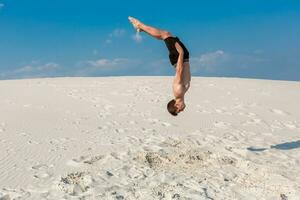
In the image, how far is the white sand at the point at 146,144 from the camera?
307 inches

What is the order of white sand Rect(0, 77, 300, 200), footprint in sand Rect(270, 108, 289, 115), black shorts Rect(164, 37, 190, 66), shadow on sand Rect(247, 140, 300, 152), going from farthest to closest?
1. footprint in sand Rect(270, 108, 289, 115)
2. shadow on sand Rect(247, 140, 300, 152)
3. black shorts Rect(164, 37, 190, 66)
4. white sand Rect(0, 77, 300, 200)

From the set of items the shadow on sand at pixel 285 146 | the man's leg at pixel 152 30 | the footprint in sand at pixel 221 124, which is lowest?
the shadow on sand at pixel 285 146

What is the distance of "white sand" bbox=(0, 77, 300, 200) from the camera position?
25.6 ft

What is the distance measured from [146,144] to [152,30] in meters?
3.21

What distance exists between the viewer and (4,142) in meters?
10.9

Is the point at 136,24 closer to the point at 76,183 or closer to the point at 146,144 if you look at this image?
the point at 76,183

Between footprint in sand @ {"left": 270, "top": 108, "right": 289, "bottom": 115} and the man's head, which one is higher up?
the man's head

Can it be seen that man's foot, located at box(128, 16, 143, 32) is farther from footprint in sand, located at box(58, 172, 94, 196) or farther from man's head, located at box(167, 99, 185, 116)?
footprint in sand, located at box(58, 172, 94, 196)

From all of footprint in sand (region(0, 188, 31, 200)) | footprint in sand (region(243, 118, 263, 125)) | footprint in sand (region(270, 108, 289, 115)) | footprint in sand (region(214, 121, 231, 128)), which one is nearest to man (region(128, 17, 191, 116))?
footprint in sand (region(0, 188, 31, 200))

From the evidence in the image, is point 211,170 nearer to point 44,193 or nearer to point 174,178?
point 174,178

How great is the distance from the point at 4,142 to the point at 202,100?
28.6ft

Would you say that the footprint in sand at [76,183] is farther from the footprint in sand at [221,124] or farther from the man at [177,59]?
the footprint in sand at [221,124]

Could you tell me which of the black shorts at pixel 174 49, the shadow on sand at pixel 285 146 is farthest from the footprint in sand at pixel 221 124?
the black shorts at pixel 174 49

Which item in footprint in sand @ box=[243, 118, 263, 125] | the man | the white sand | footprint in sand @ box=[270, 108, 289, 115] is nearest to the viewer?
the white sand
